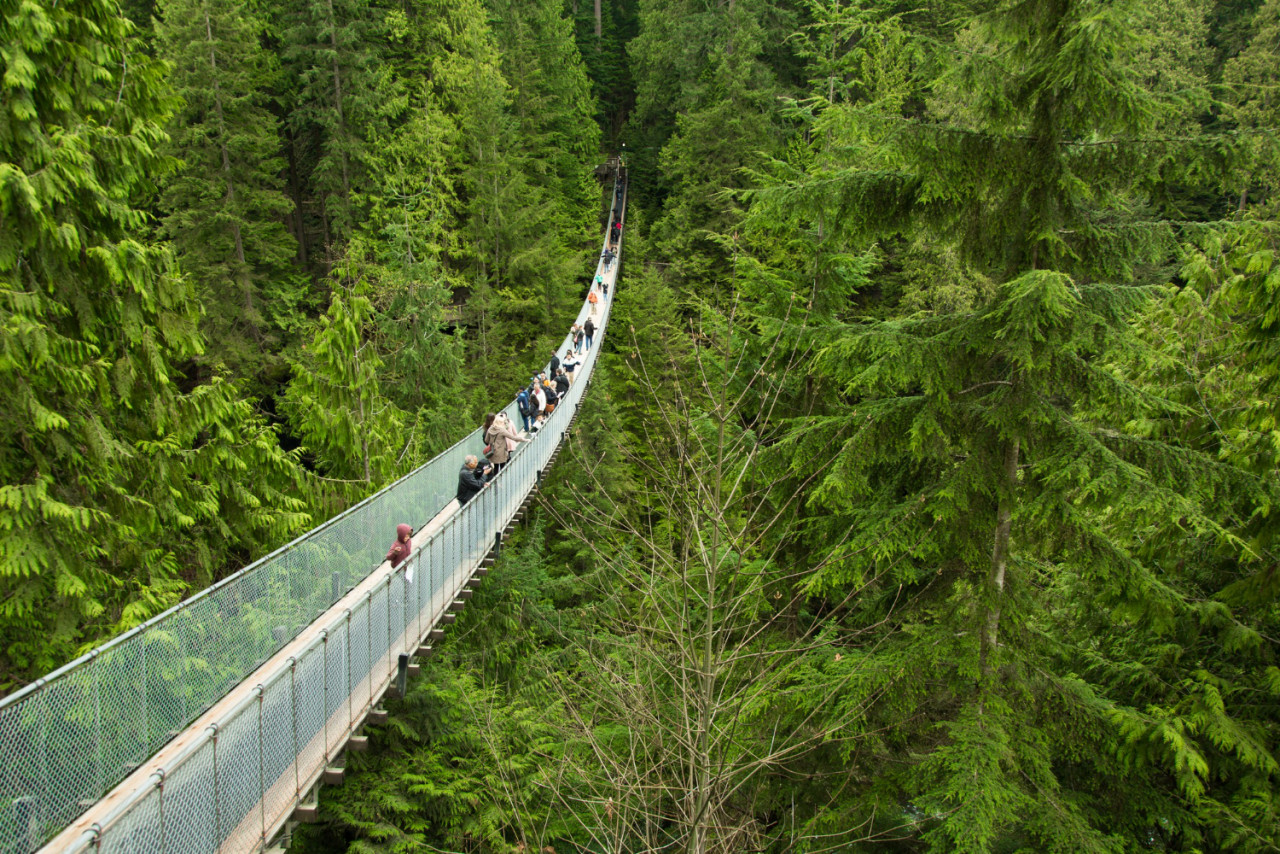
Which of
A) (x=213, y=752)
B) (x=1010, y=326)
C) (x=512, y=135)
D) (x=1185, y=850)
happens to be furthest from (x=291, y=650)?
(x=512, y=135)

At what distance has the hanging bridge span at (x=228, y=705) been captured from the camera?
12.9 feet

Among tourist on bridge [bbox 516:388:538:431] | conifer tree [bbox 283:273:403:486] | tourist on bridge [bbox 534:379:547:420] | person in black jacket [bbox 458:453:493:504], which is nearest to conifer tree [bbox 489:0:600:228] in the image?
tourist on bridge [bbox 534:379:547:420]

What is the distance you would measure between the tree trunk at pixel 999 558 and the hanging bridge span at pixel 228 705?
458 cm

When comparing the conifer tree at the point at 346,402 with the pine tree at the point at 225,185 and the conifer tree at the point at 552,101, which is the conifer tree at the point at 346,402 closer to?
the pine tree at the point at 225,185

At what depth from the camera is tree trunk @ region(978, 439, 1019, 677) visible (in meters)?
5.25

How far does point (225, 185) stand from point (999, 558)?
792 inches

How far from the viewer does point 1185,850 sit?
5.22 meters

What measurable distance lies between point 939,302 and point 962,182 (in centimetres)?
1356

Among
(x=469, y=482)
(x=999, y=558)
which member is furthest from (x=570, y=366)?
(x=999, y=558)

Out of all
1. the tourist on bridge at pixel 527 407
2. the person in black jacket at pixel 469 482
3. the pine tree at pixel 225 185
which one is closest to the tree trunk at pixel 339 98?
the pine tree at pixel 225 185

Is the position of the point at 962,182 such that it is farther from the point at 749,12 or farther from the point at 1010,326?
the point at 749,12

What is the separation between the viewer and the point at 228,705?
17.4 ft

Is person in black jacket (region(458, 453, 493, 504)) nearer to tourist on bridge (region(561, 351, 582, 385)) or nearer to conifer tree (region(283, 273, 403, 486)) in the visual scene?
conifer tree (region(283, 273, 403, 486))

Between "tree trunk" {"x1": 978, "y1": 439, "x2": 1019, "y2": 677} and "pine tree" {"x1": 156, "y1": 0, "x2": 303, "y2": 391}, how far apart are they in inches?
696
